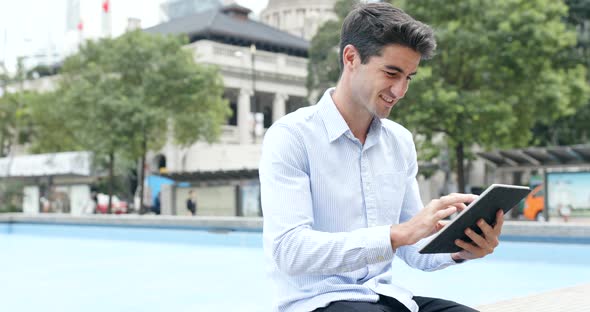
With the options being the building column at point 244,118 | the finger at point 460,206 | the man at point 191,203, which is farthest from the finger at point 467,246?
the building column at point 244,118

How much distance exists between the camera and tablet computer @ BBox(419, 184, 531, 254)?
92.9 inches

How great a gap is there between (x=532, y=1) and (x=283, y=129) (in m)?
24.4

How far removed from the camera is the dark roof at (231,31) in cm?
5341

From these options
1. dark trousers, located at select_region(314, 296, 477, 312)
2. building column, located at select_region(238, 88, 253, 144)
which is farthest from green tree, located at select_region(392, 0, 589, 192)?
building column, located at select_region(238, 88, 253, 144)

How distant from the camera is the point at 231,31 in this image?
54094 millimetres

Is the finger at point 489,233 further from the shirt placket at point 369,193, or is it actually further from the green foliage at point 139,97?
the green foliage at point 139,97

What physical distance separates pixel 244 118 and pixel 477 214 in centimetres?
4949

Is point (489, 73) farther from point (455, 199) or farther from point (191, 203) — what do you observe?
point (455, 199)

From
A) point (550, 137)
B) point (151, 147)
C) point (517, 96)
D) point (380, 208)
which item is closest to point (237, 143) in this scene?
point (151, 147)

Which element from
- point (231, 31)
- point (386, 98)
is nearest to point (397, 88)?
point (386, 98)

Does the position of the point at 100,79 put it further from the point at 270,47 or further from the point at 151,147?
the point at 270,47

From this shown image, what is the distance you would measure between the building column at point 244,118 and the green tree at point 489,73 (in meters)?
26.0

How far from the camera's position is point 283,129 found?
2.63m

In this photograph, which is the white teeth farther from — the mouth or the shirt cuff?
the shirt cuff
